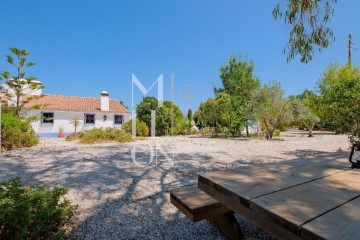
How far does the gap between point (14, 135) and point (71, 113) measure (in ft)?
41.0

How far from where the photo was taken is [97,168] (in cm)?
539

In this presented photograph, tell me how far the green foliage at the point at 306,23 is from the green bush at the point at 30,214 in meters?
5.03

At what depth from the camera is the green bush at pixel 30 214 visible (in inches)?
73.5

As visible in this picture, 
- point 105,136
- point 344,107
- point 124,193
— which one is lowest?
point 124,193

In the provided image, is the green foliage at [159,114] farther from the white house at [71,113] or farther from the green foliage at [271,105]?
the green foliage at [271,105]

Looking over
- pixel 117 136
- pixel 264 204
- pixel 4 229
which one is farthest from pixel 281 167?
pixel 117 136

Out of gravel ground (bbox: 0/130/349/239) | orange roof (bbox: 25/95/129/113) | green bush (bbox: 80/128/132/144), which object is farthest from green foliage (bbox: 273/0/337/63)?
orange roof (bbox: 25/95/129/113)

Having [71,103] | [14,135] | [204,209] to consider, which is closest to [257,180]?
[204,209]

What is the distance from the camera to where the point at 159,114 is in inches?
838

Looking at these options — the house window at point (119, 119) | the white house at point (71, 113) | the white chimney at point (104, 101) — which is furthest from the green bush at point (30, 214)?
the house window at point (119, 119)

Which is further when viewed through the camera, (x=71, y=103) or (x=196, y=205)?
(x=71, y=103)

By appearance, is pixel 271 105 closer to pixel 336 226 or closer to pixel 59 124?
pixel 336 226

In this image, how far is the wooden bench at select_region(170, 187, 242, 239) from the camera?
179 centimetres

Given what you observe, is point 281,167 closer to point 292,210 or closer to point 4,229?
point 292,210
